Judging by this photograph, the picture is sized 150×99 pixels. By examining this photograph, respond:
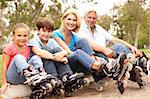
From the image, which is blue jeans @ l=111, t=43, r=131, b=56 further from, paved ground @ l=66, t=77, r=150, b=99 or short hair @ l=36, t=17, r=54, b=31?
short hair @ l=36, t=17, r=54, b=31

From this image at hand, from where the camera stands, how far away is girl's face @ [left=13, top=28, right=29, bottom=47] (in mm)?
3297

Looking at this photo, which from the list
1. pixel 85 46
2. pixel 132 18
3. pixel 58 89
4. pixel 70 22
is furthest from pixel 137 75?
pixel 132 18

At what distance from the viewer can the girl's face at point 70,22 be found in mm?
3672

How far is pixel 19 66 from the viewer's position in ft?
9.84

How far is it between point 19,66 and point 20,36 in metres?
0.43

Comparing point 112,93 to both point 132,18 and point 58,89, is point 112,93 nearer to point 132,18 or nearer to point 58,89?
point 58,89

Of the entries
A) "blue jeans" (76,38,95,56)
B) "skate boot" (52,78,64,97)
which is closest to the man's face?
"blue jeans" (76,38,95,56)

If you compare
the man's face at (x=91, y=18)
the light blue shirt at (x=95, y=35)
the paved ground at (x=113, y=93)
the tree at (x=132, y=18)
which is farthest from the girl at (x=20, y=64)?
the tree at (x=132, y=18)

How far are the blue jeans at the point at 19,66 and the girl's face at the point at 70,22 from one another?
64cm

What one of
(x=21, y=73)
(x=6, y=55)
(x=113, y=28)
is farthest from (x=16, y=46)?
(x=113, y=28)

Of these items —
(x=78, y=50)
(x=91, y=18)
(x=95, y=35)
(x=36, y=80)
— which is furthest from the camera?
(x=95, y=35)

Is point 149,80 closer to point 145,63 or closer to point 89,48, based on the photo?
point 145,63

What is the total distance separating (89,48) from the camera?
3.49 m

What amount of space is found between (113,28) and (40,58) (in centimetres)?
4076
